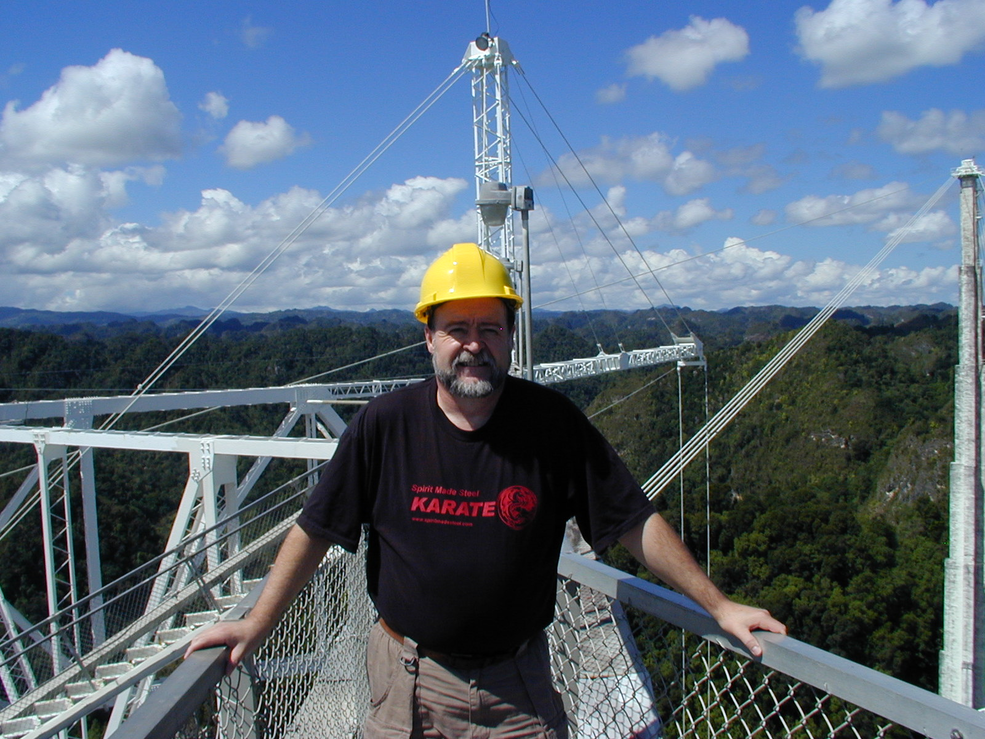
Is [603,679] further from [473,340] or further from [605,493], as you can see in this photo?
[473,340]

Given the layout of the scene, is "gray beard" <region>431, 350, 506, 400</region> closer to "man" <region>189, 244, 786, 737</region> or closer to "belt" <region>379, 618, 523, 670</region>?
"man" <region>189, 244, 786, 737</region>

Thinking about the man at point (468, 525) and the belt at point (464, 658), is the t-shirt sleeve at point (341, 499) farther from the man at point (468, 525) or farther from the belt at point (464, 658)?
the belt at point (464, 658)

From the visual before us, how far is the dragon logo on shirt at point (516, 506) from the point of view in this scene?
1800 millimetres

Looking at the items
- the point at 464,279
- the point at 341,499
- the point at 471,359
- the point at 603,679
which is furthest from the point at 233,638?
the point at 603,679

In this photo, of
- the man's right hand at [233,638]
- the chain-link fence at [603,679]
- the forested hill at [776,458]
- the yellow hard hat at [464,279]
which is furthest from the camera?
the forested hill at [776,458]

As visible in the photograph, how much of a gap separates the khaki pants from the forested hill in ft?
60.5

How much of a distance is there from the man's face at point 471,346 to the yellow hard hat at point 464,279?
4 centimetres

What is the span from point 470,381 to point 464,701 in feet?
2.72

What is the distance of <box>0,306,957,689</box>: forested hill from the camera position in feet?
84.9

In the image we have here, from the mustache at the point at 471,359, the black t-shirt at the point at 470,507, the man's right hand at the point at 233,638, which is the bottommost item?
the man's right hand at the point at 233,638

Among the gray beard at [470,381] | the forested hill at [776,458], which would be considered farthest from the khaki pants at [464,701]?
the forested hill at [776,458]

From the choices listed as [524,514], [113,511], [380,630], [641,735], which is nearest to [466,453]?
[524,514]

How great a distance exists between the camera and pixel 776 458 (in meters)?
50.0

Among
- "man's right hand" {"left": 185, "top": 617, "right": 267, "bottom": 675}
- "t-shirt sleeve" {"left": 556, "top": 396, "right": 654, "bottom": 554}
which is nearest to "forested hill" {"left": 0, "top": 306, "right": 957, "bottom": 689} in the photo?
"t-shirt sleeve" {"left": 556, "top": 396, "right": 654, "bottom": 554}
